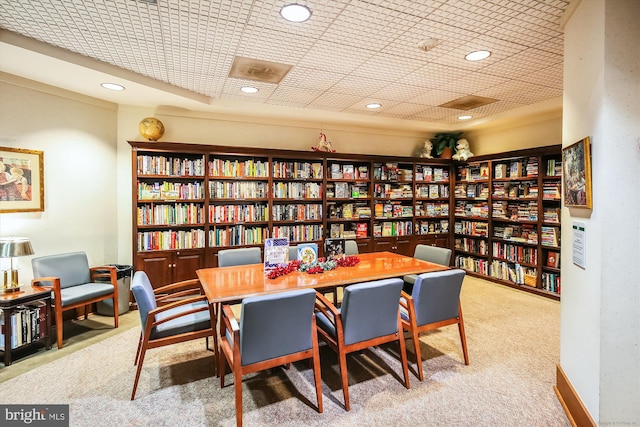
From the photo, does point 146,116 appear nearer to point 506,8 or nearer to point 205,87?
point 205,87

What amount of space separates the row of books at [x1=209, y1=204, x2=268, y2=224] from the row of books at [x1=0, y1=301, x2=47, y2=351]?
199 cm

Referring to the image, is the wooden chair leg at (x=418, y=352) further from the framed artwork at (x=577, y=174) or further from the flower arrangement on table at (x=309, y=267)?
the framed artwork at (x=577, y=174)

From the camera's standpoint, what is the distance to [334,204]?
531cm

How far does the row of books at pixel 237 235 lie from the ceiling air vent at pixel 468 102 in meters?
3.12

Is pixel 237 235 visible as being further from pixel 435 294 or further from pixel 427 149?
pixel 427 149

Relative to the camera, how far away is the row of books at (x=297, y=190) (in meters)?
4.80

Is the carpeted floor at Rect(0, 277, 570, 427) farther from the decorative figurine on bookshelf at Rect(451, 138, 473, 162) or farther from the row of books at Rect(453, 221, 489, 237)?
the decorative figurine on bookshelf at Rect(451, 138, 473, 162)

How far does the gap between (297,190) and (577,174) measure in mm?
3532

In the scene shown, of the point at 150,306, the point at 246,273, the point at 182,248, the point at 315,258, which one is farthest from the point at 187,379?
the point at 182,248

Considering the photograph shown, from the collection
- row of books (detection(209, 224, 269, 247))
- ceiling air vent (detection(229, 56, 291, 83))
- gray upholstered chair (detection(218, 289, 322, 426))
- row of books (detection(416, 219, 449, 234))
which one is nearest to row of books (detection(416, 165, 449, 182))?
row of books (detection(416, 219, 449, 234))

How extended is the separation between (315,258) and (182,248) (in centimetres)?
Result: 207

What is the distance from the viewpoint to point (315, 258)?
3186 millimetres

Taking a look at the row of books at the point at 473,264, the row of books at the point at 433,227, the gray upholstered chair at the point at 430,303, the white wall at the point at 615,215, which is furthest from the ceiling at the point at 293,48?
the row of books at the point at 473,264

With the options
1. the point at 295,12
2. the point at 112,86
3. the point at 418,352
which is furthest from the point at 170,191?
the point at 418,352
